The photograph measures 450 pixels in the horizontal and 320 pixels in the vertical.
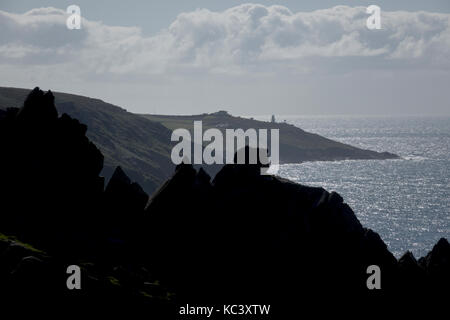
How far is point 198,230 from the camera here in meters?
62.9

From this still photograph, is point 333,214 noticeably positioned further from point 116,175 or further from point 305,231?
point 116,175

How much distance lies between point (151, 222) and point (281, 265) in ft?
49.0

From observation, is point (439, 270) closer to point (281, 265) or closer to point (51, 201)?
point (281, 265)

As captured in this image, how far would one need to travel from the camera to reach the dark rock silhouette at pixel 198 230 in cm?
6050

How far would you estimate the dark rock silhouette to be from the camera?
60500 millimetres

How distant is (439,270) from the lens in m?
68.2

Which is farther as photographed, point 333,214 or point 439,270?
point 439,270

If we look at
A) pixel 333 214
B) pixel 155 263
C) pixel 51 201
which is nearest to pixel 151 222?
pixel 155 263

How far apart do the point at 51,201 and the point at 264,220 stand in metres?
23.7

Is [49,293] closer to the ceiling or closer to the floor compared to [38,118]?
closer to the floor

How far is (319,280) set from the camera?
61094 mm
